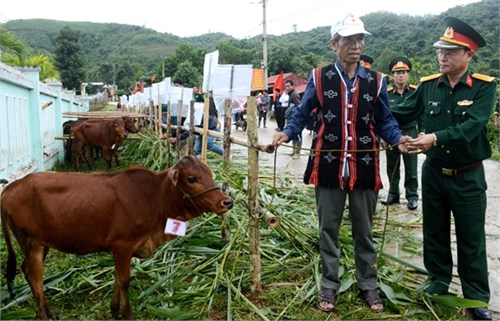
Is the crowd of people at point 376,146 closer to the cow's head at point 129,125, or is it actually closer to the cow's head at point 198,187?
the cow's head at point 198,187

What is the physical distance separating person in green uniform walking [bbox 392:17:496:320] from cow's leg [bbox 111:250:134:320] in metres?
2.08

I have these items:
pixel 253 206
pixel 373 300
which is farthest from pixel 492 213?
pixel 253 206

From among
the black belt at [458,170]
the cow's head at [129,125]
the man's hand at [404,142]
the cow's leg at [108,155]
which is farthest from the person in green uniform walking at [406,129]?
the cow's head at [129,125]

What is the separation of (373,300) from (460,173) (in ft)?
3.64

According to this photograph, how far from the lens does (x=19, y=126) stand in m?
7.24

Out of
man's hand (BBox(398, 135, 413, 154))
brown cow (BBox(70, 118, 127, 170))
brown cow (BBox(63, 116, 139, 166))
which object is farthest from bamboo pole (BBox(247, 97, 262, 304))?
brown cow (BBox(63, 116, 139, 166))

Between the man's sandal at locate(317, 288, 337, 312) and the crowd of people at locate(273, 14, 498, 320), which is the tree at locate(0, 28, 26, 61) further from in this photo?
the man's sandal at locate(317, 288, 337, 312)

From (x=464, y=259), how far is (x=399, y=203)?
3423 mm

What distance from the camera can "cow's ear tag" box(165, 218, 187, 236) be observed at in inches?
131

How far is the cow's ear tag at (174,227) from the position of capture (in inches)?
131

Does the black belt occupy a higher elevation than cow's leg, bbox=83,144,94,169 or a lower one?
higher

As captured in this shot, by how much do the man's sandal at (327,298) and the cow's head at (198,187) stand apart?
0.99 m

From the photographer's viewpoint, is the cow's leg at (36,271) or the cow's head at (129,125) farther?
the cow's head at (129,125)

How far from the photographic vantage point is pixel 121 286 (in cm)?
331
